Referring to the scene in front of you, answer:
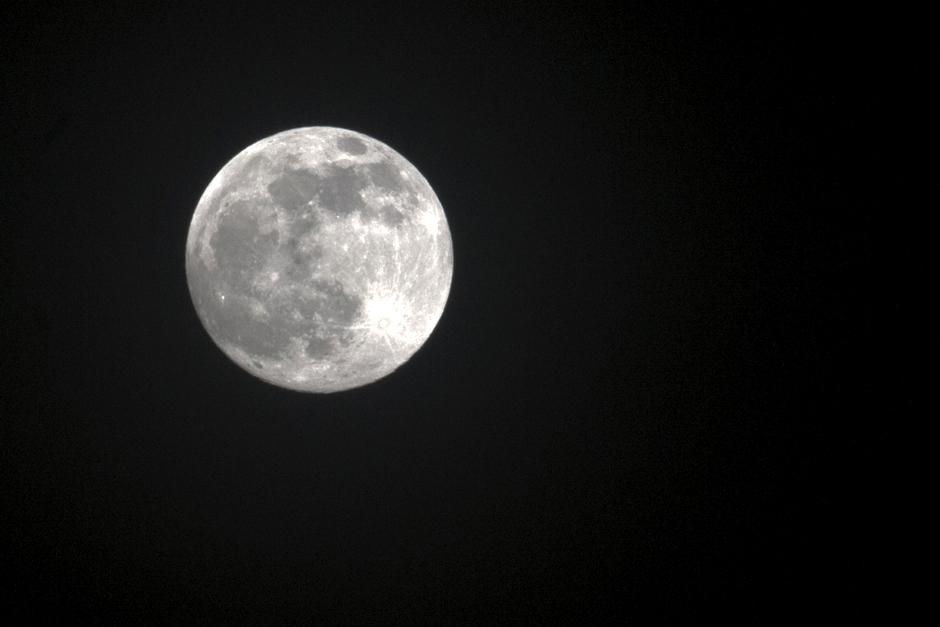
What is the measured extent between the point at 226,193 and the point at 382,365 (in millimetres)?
1145

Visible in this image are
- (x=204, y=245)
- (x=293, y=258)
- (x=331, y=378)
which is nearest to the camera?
(x=293, y=258)

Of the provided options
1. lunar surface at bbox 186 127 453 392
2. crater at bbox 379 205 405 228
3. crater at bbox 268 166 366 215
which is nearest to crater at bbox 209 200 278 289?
lunar surface at bbox 186 127 453 392

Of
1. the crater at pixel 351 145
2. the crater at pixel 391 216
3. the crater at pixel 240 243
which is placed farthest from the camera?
the crater at pixel 351 145

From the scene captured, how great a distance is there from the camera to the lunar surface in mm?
2609

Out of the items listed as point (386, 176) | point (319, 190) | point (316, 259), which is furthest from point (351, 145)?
point (316, 259)

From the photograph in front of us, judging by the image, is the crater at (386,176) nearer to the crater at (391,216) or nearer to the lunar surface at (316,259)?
the lunar surface at (316,259)

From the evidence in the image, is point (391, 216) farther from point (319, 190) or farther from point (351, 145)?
point (351, 145)

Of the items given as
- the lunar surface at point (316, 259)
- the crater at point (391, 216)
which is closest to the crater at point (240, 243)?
the lunar surface at point (316, 259)

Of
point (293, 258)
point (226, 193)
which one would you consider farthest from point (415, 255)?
point (226, 193)

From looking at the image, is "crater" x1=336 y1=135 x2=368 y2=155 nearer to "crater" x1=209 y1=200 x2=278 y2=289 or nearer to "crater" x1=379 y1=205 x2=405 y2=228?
"crater" x1=379 y1=205 x2=405 y2=228

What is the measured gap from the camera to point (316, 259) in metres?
2.59

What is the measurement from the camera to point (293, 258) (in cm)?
258

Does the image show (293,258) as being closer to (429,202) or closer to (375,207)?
(375,207)

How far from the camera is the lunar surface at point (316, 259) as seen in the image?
261 centimetres
